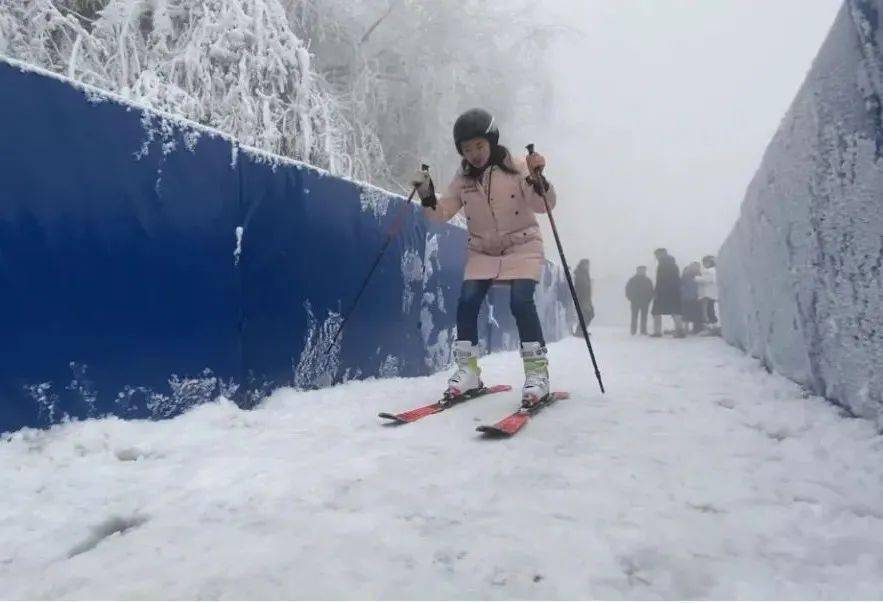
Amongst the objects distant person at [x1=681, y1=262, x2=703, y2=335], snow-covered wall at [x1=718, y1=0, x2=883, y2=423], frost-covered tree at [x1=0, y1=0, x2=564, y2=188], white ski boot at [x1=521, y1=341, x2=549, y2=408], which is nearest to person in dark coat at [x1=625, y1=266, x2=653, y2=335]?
distant person at [x1=681, y1=262, x2=703, y2=335]

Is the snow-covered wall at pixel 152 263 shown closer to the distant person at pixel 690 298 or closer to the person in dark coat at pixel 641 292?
the distant person at pixel 690 298

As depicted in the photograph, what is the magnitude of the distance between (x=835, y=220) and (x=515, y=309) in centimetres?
180

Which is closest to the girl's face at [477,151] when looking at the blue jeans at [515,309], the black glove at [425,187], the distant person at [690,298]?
the black glove at [425,187]

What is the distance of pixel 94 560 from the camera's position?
154 centimetres

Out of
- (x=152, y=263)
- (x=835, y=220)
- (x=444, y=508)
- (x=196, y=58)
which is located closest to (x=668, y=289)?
(x=196, y=58)

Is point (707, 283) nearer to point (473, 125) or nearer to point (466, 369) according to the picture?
point (466, 369)

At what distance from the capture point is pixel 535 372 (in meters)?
3.71

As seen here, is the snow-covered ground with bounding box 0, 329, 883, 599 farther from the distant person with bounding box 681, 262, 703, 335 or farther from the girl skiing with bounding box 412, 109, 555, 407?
the distant person with bounding box 681, 262, 703, 335

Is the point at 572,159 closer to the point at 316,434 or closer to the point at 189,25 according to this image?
the point at 189,25

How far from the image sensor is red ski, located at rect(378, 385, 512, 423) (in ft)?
10.5

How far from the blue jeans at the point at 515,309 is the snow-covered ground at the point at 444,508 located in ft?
2.53

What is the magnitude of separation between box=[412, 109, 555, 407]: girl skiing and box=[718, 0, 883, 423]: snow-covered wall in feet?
4.83

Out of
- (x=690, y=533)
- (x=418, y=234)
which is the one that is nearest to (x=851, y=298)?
(x=690, y=533)

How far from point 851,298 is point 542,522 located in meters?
2.00
